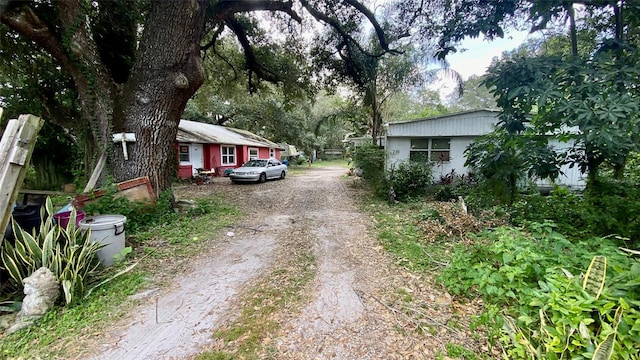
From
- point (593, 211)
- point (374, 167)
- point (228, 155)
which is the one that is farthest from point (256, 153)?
point (593, 211)

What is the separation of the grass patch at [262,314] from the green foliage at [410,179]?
569 cm

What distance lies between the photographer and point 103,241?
11.2 ft

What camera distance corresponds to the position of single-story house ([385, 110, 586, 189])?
10070mm

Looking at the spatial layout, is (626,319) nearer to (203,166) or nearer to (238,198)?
(238,198)

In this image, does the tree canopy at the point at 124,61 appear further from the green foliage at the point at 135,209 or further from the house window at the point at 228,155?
the house window at the point at 228,155

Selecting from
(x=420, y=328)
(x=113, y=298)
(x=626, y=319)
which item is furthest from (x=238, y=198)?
(x=626, y=319)

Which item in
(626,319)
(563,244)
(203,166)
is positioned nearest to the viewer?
(626,319)

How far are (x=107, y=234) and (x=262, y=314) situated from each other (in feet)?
7.64

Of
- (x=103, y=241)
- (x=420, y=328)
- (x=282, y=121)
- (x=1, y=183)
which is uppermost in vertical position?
(x=282, y=121)

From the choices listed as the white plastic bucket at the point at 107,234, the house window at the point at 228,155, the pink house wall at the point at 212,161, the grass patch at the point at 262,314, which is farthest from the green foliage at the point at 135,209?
the house window at the point at 228,155

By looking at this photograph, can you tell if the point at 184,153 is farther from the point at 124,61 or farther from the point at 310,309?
the point at 310,309

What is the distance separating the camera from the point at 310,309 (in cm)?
276

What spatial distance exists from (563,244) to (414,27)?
8.05 metres

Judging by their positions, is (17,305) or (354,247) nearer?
(17,305)
